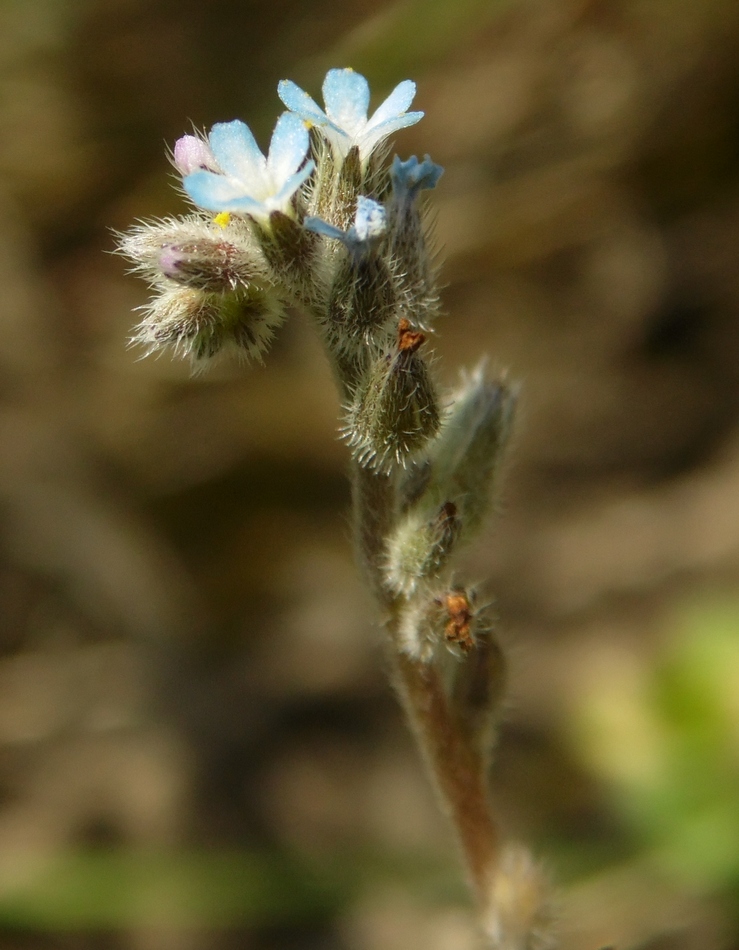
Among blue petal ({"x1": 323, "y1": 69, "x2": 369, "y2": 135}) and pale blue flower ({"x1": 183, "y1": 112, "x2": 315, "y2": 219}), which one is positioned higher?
blue petal ({"x1": 323, "y1": 69, "x2": 369, "y2": 135})

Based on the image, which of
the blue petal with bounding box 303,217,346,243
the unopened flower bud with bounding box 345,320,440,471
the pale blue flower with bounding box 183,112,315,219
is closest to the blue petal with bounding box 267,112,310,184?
the pale blue flower with bounding box 183,112,315,219

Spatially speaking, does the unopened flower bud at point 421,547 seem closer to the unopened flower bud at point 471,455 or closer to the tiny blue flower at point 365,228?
the unopened flower bud at point 471,455

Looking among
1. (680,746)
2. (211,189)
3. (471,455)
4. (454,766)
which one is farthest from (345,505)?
(211,189)

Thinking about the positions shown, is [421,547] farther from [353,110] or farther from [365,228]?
[353,110]

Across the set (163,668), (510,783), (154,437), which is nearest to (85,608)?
(163,668)

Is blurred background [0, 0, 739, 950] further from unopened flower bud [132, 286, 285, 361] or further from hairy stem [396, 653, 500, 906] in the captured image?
unopened flower bud [132, 286, 285, 361]

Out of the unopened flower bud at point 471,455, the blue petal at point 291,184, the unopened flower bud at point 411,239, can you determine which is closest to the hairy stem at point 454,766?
the unopened flower bud at point 471,455
